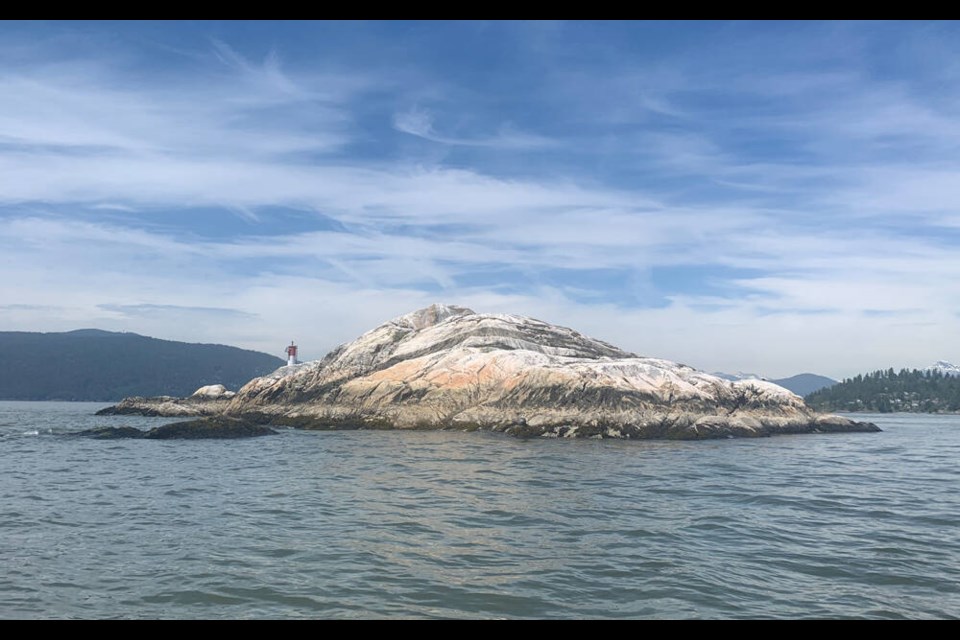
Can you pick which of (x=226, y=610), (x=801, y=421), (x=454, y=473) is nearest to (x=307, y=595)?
(x=226, y=610)

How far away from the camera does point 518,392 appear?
58812 mm

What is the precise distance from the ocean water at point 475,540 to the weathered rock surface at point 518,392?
21.5 m

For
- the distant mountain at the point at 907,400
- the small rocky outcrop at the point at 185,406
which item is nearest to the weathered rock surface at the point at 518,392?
the small rocky outcrop at the point at 185,406

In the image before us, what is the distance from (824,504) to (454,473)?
1487 cm

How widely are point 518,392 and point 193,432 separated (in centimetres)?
2843

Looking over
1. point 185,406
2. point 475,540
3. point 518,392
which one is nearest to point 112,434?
point 518,392

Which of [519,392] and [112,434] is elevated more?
[519,392]

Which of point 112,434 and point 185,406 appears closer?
point 112,434

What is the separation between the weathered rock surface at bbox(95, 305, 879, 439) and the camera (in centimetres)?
5522

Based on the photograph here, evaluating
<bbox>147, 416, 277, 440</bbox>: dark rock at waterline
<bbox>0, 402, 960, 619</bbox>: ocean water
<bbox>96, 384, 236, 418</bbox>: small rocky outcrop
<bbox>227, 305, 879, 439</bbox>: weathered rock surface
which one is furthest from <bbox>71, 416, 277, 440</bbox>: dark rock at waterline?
<bbox>96, 384, 236, 418</bbox>: small rocky outcrop

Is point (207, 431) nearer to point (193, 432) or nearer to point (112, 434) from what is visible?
point (193, 432)

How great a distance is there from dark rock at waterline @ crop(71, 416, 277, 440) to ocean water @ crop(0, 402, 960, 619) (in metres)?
Answer: 19.3

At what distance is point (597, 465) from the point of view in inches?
1286
